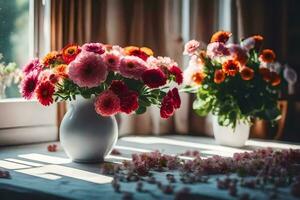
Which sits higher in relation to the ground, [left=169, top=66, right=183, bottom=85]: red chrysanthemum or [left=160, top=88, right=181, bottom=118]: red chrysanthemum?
[left=169, top=66, right=183, bottom=85]: red chrysanthemum

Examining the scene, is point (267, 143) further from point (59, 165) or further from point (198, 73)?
point (59, 165)

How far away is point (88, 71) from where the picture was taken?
2133 millimetres

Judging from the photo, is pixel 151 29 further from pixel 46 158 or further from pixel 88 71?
pixel 88 71

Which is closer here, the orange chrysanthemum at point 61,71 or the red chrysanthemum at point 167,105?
the orange chrysanthemum at point 61,71

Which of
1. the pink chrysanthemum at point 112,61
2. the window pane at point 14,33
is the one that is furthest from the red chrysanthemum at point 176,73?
the window pane at point 14,33

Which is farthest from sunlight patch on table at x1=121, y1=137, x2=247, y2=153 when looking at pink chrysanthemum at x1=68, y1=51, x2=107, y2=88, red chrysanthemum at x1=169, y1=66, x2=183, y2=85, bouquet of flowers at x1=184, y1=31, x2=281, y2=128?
pink chrysanthemum at x1=68, y1=51, x2=107, y2=88

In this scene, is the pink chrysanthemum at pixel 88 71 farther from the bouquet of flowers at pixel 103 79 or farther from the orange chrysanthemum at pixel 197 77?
the orange chrysanthemum at pixel 197 77

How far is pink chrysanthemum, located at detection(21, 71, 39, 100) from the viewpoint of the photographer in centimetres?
227

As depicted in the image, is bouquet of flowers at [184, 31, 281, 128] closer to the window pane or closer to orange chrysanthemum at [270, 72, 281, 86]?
orange chrysanthemum at [270, 72, 281, 86]

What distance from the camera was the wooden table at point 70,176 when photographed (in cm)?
182

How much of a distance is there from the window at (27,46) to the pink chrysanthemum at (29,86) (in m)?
0.84

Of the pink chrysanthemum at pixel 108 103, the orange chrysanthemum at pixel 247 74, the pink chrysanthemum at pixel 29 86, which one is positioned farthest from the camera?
the orange chrysanthemum at pixel 247 74

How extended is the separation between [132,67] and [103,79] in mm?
132

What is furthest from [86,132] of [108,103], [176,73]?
[176,73]
